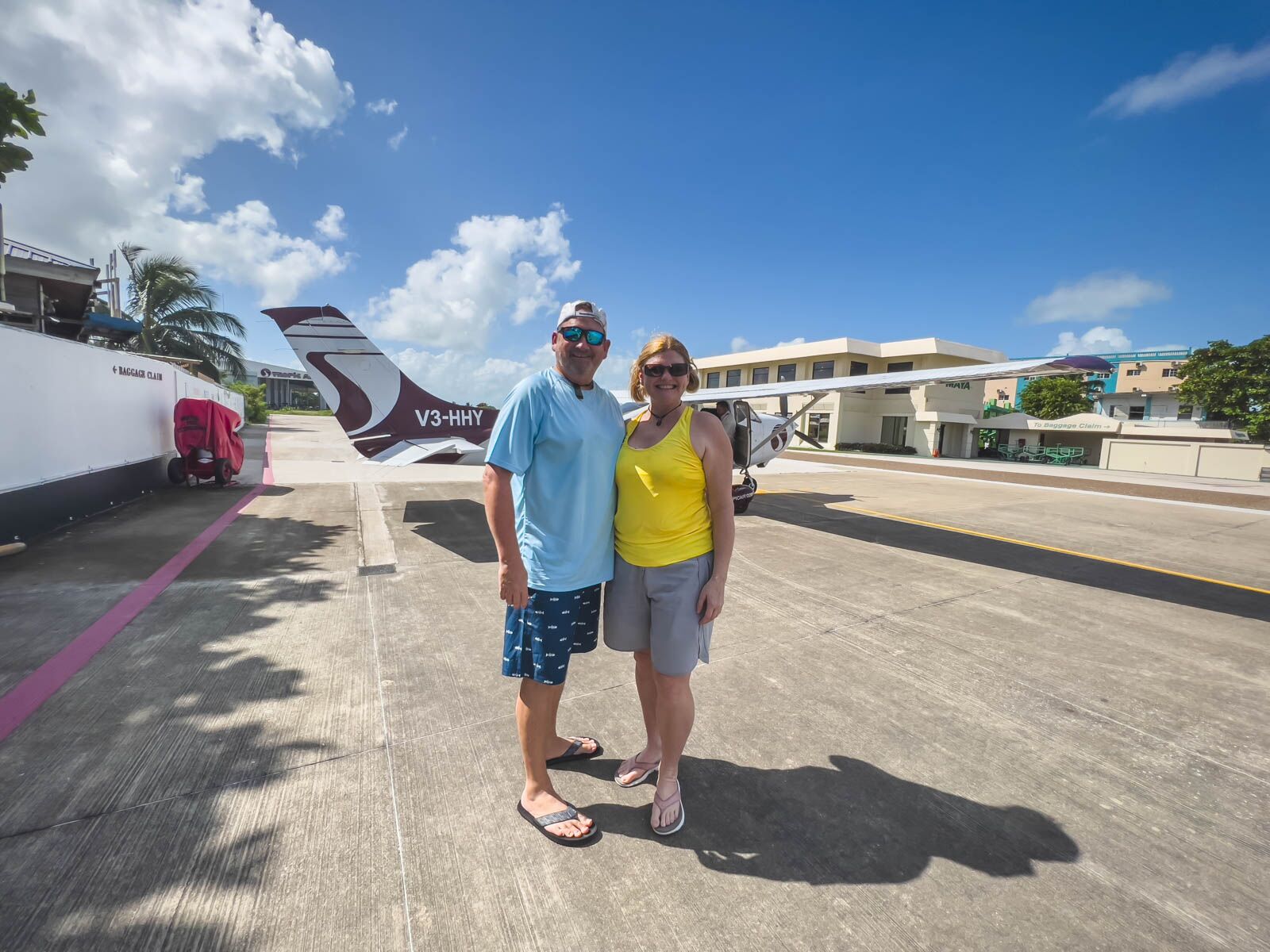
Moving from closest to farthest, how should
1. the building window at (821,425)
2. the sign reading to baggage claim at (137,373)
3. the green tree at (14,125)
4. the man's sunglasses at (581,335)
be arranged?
the man's sunglasses at (581,335)
the green tree at (14,125)
the sign reading to baggage claim at (137,373)
the building window at (821,425)

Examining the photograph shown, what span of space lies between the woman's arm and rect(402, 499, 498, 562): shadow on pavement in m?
4.29

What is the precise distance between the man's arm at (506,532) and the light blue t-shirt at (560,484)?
0.08m

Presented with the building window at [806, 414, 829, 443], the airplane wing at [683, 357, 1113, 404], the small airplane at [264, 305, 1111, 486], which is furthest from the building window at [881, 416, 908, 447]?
the small airplane at [264, 305, 1111, 486]

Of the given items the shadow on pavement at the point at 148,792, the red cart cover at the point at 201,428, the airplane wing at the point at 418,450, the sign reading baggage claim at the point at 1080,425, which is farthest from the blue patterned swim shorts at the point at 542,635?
the sign reading baggage claim at the point at 1080,425

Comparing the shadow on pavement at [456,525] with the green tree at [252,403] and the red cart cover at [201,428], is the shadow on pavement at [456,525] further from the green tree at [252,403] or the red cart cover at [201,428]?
the green tree at [252,403]

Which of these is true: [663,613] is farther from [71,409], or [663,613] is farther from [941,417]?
[941,417]

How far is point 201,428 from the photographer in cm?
1017

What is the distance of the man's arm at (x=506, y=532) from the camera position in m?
1.99

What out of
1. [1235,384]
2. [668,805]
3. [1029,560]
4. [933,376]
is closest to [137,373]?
[668,805]

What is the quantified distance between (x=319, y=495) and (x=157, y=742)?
8.19 m

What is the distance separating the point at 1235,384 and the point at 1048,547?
118 ft

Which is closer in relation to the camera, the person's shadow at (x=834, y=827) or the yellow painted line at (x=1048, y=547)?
the person's shadow at (x=834, y=827)

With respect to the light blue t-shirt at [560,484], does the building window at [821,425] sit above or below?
above

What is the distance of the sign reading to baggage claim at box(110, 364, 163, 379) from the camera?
8.70m
